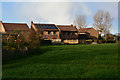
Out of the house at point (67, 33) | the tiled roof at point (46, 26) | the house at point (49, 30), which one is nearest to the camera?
the house at point (49, 30)

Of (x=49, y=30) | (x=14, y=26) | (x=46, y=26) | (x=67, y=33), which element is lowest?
(x=67, y=33)

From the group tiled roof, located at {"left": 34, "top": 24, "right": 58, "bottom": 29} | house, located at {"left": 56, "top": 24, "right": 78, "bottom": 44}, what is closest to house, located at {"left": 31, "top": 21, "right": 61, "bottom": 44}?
tiled roof, located at {"left": 34, "top": 24, "right": 58, "bottom": 29}

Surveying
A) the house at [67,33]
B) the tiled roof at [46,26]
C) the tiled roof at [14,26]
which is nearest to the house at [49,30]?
the tiled roof at [46,26]

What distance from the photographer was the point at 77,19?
6406 centimetres

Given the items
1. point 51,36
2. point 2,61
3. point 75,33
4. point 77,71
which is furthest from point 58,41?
point 77,71

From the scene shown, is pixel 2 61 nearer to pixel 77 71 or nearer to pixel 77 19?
pixel 77 71

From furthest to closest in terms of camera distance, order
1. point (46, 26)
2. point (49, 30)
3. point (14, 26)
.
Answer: point (46, 26) → point (49, 30) → point (14, 26)

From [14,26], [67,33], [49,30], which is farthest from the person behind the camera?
[67,33]

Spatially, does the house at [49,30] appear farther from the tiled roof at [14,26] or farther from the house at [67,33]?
the tiled roof at [14,26]

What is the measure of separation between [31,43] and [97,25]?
43.4 meters

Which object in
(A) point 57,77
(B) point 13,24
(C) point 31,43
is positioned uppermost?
(B) point 13,24

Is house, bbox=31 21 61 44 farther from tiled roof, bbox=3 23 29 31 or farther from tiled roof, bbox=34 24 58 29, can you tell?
tiled roof, bbox=3 23 29 31

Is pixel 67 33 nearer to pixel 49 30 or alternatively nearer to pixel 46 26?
pixel 49 30

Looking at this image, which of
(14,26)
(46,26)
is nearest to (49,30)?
(46,26)
